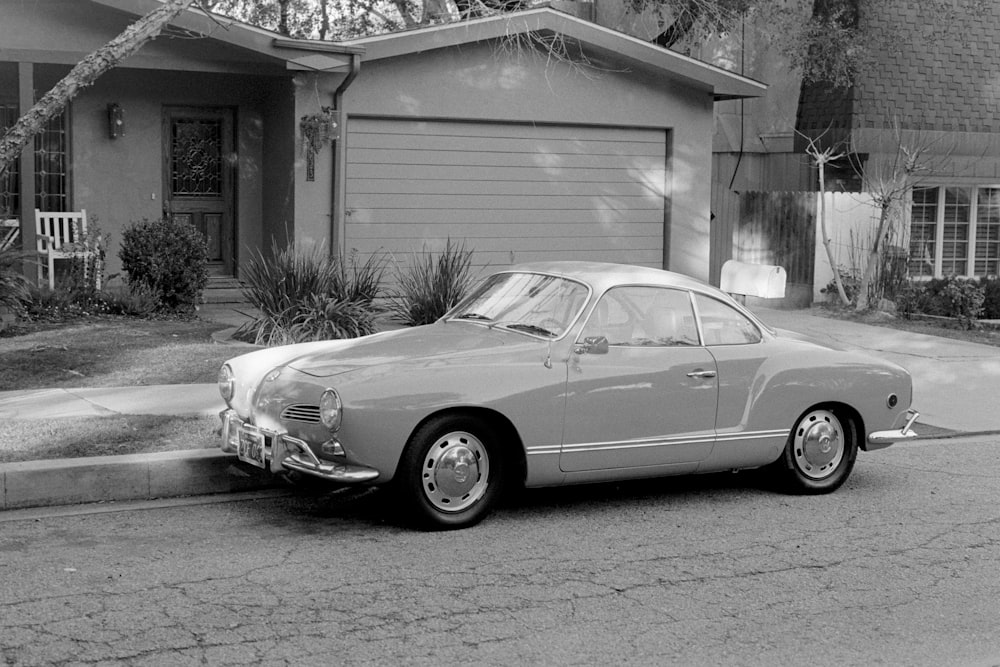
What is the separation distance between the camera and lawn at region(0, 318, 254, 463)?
7926 millimetres

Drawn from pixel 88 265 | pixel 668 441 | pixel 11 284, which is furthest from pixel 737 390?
pixel 88 265

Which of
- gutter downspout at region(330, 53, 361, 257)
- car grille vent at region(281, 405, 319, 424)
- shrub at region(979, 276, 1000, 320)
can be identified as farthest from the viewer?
shrub at region(979, 276, 1000, 320)

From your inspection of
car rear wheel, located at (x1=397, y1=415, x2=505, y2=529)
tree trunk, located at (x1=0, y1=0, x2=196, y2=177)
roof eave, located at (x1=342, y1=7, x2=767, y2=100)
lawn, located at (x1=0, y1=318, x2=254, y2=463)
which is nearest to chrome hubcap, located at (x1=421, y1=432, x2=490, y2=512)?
car rear wheel, located at (x1=397, y1=415, x2=505, y2=529)

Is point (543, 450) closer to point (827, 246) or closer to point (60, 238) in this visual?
point (60, 238)

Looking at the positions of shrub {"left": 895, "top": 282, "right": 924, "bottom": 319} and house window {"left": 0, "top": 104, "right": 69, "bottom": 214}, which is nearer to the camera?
house window {"left": 0, "top": 104, "right": 69, "bottom": 214}

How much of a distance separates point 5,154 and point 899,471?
689 centimetres

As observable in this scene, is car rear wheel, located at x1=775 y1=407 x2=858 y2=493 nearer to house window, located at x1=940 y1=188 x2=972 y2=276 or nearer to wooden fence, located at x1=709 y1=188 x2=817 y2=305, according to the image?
wooden fence, located at x1=709 y1=188 x2=817 y2=305

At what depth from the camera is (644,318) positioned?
754 centimetres

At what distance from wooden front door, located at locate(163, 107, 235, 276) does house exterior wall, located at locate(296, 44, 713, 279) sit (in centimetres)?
231

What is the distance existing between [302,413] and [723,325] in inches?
108

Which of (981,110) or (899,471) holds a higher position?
(981,110)

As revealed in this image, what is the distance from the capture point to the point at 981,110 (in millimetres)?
22047

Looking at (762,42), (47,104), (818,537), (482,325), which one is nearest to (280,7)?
(762,42)

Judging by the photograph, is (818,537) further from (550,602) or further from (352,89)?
(352,89)
